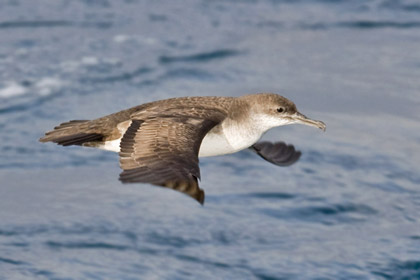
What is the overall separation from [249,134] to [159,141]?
1051 millimetres

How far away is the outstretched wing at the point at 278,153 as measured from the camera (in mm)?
8785

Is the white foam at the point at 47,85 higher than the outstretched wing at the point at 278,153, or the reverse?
the white foam at the point at 47,85

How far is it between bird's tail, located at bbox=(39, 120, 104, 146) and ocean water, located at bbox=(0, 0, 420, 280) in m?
1.97

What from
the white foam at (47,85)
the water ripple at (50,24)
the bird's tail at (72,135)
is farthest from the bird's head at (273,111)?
the water ripple at (50,24)

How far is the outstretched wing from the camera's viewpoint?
8.79 m

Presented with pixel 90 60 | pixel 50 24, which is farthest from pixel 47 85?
pixel 50 24

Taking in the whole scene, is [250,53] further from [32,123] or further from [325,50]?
[32,123]

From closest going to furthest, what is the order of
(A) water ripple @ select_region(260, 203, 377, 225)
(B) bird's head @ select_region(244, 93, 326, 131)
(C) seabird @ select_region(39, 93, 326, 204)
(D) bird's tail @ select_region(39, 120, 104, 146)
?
(C) seabird @ select_region(39, 93, 326, 204), (D) bird's tail @ select_region(39, 120, 104, 146), (B) bird's head @ select_region(244, 93, 326, 131), (A) water ripple @ select_region(260, 203, 377, 225)

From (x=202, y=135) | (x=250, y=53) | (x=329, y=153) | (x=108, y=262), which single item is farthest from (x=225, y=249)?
(x=250, y=53)

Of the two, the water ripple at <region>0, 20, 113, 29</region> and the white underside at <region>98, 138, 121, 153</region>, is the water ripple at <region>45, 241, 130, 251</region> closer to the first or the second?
the white underside at <region>98, 138, 121, 153</region>

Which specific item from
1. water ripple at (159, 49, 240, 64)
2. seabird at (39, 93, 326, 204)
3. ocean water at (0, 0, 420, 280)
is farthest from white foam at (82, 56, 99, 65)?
seabird at (39, 93, 326, 204)

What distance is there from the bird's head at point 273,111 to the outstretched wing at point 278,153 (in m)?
1.11

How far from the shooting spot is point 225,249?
9719mm

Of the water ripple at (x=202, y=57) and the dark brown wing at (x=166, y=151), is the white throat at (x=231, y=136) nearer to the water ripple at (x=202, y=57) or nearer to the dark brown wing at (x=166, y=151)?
the dark brown wing at (x=166, y=151)
